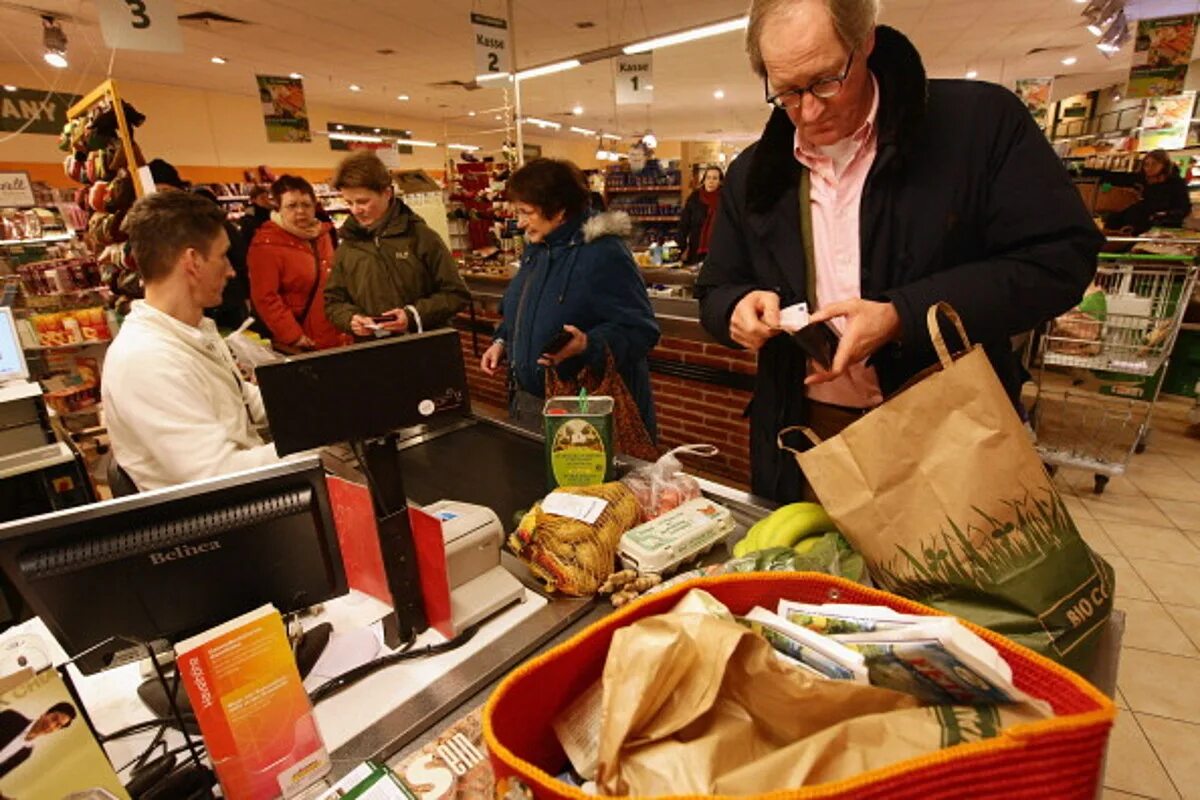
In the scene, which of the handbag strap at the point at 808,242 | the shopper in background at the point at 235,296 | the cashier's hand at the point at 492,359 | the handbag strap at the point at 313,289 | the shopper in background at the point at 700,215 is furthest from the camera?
the shopper in background at the point at 700,215

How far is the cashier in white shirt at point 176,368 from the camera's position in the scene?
1660 mm

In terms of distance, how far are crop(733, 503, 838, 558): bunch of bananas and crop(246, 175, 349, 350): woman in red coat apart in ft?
10.4

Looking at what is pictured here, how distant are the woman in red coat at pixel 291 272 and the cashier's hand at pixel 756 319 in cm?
300

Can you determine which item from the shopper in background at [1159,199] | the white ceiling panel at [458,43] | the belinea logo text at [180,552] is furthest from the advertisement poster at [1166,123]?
the belinea logo text at [180,552]

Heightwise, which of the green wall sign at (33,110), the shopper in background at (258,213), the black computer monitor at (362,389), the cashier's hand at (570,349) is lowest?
the cashier's hand at (570,349)

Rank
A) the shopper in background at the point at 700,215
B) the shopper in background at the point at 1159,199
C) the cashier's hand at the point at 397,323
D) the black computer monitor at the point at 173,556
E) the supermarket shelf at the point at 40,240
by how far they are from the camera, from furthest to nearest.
A: 1. the shopper in background at the point at 700,215
2. the shopper in background at the point at 1159,199
3. the supermarket shelf at the point at 40,240
4. the cashier's hand at the point at 397,323
5. the black computer monitor at the point at 173,556

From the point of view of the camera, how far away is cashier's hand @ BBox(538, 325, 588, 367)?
2266mm

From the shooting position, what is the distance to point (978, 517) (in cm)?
90

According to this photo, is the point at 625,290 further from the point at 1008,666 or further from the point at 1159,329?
the point at 1159,329

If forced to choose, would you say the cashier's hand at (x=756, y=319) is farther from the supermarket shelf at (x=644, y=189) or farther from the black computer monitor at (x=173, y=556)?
the supermarket shelf at (x=644, y=189)

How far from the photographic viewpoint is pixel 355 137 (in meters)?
13.7

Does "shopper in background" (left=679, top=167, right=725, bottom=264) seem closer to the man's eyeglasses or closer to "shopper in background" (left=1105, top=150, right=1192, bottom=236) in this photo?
"shopper in background" (left=1105, top=150, right=1192, bottom=236)

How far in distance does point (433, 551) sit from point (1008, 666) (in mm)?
875

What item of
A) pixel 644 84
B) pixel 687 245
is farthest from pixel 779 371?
pixel 687 245
